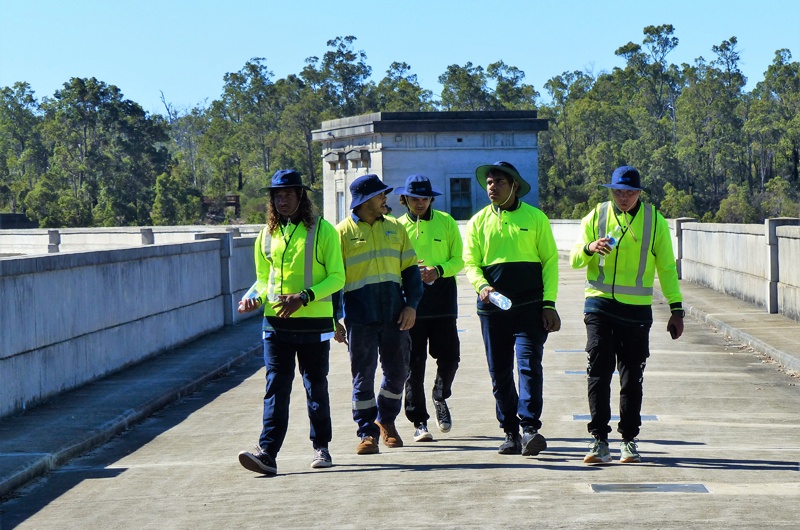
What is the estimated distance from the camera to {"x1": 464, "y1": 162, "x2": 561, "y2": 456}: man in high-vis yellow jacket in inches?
282

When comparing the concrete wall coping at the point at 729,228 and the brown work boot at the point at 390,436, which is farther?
the concrete wall coping at the point at 729,228

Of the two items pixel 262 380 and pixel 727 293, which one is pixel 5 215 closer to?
pixel 727 293

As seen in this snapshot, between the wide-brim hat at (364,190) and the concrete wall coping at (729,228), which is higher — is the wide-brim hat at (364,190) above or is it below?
above

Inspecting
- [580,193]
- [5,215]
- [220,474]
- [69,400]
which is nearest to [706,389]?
[220,474]

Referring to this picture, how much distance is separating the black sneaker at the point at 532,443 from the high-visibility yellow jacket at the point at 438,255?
46.3 inches

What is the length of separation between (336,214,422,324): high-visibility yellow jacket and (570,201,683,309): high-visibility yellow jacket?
48.3 inches

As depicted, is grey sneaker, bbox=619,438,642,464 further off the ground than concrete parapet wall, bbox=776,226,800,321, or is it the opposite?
concrete parapet wall, bbox=776,226,800,321

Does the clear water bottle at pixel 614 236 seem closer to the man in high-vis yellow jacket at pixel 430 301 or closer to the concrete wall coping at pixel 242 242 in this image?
the man in high-vis yellow jacket at pixel 430 301

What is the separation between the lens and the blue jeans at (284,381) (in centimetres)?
688

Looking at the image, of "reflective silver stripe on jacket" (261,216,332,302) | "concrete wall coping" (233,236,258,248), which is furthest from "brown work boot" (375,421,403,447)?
"concrete wall coping" (233,236,258,248)

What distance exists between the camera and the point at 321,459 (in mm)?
7059

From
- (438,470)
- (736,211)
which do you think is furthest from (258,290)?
(736,211)

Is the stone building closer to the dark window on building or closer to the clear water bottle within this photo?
the dark window on building

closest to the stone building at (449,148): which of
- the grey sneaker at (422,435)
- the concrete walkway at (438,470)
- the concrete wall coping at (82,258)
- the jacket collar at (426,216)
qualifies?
the concrete wall coping at (82,258)
